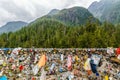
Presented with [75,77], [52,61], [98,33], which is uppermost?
[98,33]

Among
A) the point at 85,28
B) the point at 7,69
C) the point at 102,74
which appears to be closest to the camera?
the point at 102,74

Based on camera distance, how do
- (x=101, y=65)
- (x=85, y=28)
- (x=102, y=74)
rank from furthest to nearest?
1. (x=85, y=28)
2. (x=102, y=74)
3. (x=101, y=65)

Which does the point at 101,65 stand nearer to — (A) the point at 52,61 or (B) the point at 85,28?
(A) the point at 52,61

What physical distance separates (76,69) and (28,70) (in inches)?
185

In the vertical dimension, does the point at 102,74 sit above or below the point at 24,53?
below

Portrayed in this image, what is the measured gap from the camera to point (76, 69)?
81.5ft

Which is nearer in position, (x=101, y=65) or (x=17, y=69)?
(x=101, y=65)

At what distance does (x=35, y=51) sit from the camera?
24.0m

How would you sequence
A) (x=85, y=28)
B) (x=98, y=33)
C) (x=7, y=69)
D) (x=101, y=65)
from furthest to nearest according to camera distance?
(x=85, y=28)
(x=98, y=33)
(x=7, y=69)
(x=101, y=65)

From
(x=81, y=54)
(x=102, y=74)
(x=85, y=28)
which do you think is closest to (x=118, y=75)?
(x=102, y=74)

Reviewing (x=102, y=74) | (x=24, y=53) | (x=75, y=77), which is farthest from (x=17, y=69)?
(x=102, y=74)

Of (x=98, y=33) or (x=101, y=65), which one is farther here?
(x=98, y=33)

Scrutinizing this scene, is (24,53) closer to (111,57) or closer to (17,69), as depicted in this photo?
(17,69)

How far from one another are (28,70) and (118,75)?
334 inches
